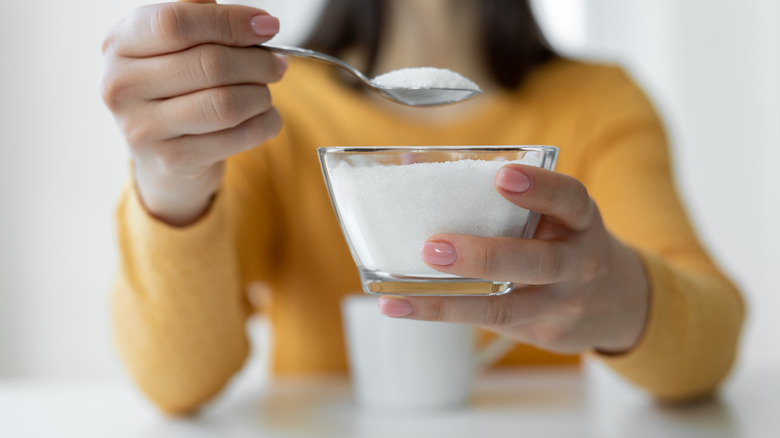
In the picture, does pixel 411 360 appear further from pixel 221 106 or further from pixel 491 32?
pixel 491 32

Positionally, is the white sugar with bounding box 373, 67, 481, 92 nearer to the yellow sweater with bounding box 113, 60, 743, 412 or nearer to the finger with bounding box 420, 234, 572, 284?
the finger with bounding box 420, 234, 572, 284

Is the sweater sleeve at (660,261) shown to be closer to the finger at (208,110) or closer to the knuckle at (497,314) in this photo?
the knuckle at (497,314)

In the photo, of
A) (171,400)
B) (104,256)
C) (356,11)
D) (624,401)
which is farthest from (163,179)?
(104,256)

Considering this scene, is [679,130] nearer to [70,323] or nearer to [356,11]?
[356,11]

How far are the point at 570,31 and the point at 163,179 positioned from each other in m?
1.67

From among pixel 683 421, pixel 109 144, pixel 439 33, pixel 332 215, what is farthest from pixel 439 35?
pixel 109 144

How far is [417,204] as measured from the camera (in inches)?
14.3

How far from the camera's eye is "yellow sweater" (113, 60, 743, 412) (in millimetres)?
622

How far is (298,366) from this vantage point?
3.21 feet

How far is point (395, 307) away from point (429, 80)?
5.2 inches

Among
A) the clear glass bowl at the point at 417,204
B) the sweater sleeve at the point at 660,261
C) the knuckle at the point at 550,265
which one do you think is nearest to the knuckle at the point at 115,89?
the clear glass bowl at the point at 417,204

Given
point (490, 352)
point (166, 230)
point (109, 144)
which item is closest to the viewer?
point (166, 230)

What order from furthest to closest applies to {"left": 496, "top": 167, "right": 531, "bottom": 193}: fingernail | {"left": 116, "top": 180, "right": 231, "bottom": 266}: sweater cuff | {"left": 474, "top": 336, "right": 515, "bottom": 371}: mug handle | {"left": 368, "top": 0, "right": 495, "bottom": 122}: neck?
1. {"left": 368, "top": 0, "right": 495, "bottom": 122}: neck
2. {"left": 474, "top": 336, "right": 515, "bottom": 371}: mug handle
3. {"left": 116, "top": 180, "right": 231, "bottom": 266}: sweater cuff
4. {"left": 496, "top": 167, "right": 531, "bottom": 193}: fingernail

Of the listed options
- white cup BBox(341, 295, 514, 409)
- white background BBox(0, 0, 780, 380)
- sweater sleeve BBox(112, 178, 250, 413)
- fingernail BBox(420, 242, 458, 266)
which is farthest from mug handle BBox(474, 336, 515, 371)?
white background BBox(0, 0, 780, 380)
